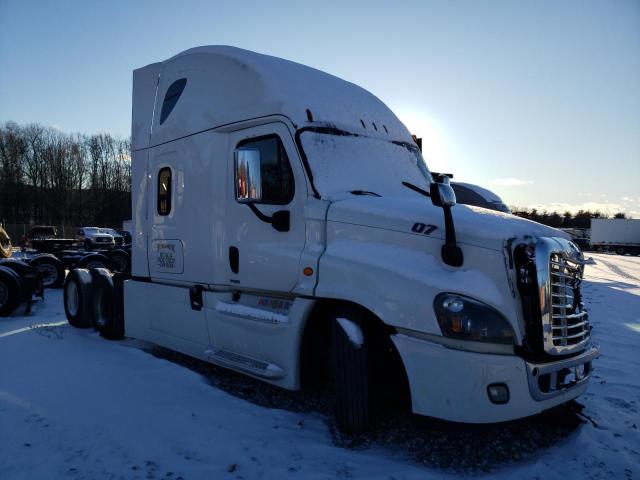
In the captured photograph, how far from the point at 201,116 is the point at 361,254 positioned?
2.64 meters

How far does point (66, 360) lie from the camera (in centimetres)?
527

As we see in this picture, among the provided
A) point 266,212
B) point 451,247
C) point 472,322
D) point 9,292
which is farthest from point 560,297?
point 9,292

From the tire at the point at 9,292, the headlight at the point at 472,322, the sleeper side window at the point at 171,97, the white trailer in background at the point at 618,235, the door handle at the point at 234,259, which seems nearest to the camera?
the headlight at the point at 472,322

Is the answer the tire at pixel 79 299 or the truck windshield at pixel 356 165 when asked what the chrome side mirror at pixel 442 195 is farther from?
the tire at pixel 79 299

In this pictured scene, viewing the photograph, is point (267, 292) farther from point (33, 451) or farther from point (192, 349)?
point (33, 451)

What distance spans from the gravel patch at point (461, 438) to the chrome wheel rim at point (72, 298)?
4.59 meters

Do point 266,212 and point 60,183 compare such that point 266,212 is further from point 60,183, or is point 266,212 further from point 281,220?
point 60,183

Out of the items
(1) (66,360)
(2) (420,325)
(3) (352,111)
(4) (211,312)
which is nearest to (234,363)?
(4) (211,312)

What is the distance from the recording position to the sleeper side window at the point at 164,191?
213 inches


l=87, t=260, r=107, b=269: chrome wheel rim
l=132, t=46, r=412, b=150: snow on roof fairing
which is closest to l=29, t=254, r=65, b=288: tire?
l=87, t=260, r=107, b=269: chrome wheel rim

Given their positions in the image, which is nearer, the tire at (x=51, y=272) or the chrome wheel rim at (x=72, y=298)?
the chrome wheel rim at (x=72, y=298)

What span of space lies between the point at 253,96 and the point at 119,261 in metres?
13.1

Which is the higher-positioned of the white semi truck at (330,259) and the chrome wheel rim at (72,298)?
the white semi truck at (330,259)

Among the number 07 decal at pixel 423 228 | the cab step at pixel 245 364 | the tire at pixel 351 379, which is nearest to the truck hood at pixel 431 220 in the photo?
the number 07 decal at pixel 423 228
